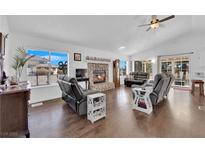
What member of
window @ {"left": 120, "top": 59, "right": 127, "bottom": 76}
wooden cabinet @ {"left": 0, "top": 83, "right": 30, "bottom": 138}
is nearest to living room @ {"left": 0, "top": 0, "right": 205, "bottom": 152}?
wooden cabinet @ {"left": 0, "top": 83, "right": 30, "bottom": 138}

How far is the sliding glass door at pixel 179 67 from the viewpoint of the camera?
6629 millimetres

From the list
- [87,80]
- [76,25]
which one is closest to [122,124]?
[76,25]

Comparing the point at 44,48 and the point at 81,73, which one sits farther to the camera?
the point at 81,73

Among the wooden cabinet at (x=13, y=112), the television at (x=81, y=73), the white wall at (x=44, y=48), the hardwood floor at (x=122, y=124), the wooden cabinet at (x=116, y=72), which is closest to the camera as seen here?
the wooden cabinet at (x=13, y=112)

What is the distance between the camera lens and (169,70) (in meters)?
7.33

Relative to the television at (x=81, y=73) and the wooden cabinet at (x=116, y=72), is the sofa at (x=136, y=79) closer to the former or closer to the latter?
the wooden cabinet at (x=116, y=72)

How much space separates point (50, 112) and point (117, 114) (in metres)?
1.90

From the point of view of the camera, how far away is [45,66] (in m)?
4.51

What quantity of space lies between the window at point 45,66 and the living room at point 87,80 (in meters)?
0.03

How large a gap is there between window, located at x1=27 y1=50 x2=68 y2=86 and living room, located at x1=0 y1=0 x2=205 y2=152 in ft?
0.11

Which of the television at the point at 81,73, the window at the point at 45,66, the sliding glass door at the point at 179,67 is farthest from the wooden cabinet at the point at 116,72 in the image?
the window at the point at 45,66

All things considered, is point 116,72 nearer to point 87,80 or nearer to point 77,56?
point 87,80

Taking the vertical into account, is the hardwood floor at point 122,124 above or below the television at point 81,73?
below

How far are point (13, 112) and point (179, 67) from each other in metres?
8.16
